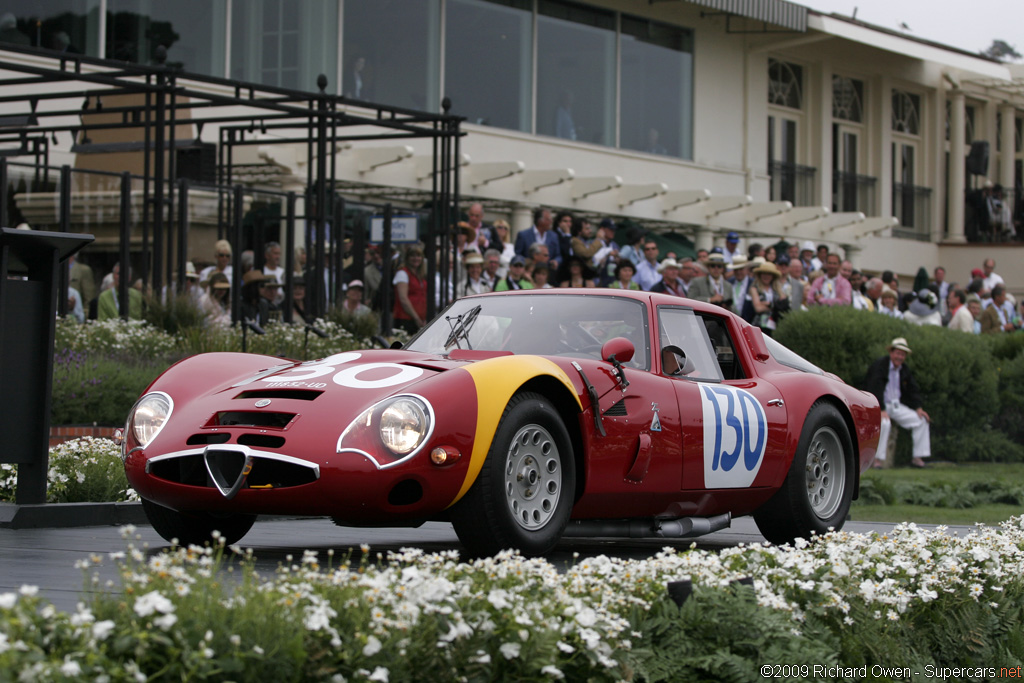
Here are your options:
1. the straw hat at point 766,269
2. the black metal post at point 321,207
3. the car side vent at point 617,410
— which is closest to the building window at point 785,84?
the straw hat at point 766,269

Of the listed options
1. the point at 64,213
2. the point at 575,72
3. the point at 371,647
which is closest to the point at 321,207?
the point at 64,213

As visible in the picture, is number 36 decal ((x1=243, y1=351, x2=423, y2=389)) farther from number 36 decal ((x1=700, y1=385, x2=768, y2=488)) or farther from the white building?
the white building

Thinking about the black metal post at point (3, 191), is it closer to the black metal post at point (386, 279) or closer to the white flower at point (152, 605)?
the black metal post at point (386, 279)

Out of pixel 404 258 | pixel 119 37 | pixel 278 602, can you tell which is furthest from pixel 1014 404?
pixel 278 602

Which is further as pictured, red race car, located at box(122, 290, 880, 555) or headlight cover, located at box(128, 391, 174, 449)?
headlight cover, located at box(128, 391, 174, 449)

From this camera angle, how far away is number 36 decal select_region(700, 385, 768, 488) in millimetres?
7953

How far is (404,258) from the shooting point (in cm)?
1750

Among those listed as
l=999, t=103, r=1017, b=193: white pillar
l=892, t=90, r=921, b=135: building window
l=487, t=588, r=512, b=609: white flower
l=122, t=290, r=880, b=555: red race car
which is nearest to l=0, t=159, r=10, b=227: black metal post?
l=122, t=290, r=880, b=555: red race car

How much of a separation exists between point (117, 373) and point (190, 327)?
1.96 meters

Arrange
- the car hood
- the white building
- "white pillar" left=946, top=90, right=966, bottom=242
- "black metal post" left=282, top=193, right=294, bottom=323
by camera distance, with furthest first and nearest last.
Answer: "white pillar" left=946, top=90, right=966, bottom=242 → the white building → "black metal post" left=282, top=193, right=294, bottom=323 → the car hood

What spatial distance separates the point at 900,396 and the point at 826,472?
9.07 meters

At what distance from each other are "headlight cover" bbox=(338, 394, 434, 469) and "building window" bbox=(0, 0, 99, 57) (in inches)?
612

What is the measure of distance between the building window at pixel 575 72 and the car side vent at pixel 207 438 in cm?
2156

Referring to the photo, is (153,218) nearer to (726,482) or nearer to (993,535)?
(726,482)
